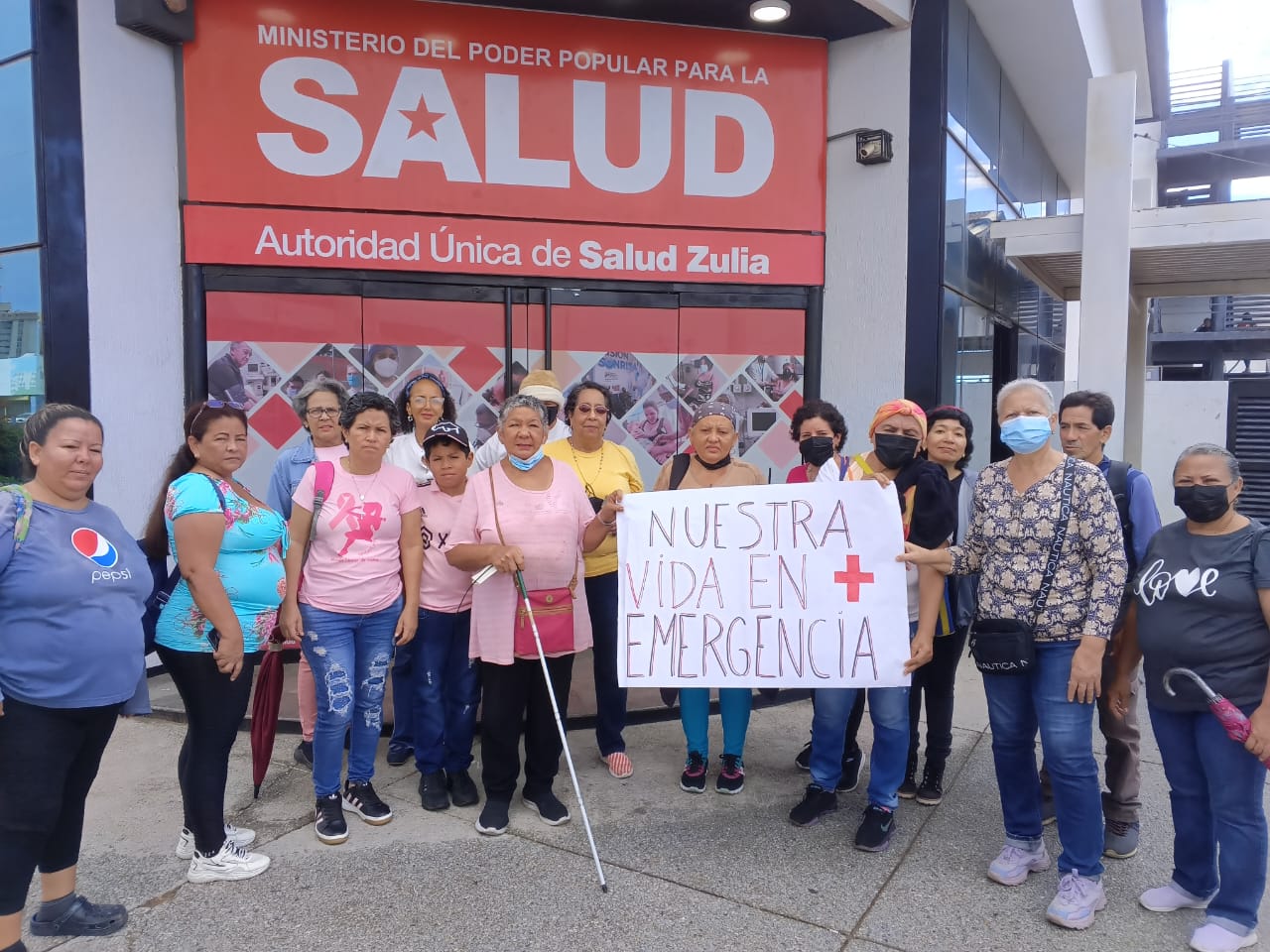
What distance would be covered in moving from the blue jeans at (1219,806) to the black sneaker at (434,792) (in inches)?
113

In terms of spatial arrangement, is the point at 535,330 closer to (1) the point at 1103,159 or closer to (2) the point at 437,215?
(2) the point at 437,215

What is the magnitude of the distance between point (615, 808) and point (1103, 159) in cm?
581

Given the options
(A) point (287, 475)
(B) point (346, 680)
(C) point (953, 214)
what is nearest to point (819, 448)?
(B) point (346, 680)

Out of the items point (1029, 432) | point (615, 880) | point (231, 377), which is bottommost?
point (615, 880)

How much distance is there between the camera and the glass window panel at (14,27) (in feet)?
19.4

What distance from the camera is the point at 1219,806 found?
2869 millimetres

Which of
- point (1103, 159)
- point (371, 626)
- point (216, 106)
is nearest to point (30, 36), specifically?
point (216, 106)

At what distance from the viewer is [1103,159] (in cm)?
649

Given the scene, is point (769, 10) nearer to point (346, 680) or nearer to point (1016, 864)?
point (346, 680)

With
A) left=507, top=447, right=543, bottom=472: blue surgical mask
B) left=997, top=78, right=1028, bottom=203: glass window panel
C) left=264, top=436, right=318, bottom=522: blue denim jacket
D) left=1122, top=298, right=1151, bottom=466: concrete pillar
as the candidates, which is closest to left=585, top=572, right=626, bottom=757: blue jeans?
left=507, top=447, right=543, bottom=472: blue surgical mask

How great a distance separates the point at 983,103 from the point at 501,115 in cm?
503

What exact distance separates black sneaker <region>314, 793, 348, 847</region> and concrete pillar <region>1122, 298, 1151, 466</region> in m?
8.78

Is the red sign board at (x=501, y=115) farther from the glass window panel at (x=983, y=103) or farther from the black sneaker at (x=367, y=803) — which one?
the black sneaker at (x=367, y=803)

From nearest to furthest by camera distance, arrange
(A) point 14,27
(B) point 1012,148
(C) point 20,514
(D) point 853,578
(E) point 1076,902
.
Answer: (C) point 20,514, (E) point 1076,902, (D) point 853,578, (A) point 14,27, (B) point 1012,148
